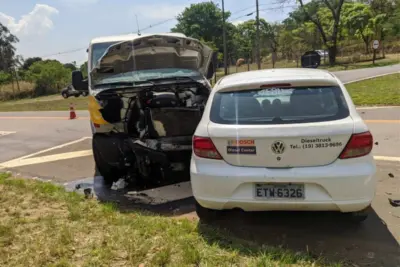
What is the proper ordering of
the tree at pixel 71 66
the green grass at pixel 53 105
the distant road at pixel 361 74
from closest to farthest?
1. the distant road at pixel 361 74
2. the green grass at pixel 53 105
3. the tree at pixel 71 66

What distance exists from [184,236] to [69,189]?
2.80 metres

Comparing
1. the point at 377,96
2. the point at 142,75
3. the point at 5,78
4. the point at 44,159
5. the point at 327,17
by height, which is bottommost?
the point at 44,159

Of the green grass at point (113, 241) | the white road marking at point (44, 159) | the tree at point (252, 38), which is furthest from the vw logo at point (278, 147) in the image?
the tree at point (252, 38)

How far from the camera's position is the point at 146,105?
19.3ft

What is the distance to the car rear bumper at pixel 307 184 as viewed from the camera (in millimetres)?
3443

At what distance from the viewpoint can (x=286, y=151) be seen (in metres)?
3.51

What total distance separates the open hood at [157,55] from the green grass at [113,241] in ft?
8.23

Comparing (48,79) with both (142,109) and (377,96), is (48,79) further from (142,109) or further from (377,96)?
(142,109)

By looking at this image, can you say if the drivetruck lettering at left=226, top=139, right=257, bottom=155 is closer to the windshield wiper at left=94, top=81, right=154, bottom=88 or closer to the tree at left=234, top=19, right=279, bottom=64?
the windshield wiper at left=94, top=81, right=154, bottom=88

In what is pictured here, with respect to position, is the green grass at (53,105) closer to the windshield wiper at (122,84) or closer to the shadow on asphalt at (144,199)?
the windshield wiper at (122,84)

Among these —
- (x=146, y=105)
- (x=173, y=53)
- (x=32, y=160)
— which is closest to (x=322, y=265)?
(x=146, y=105)

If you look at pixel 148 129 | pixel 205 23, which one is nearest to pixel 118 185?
pixel 148 129

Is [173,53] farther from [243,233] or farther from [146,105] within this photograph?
[243,233]

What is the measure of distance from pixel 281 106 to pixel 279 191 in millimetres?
833
